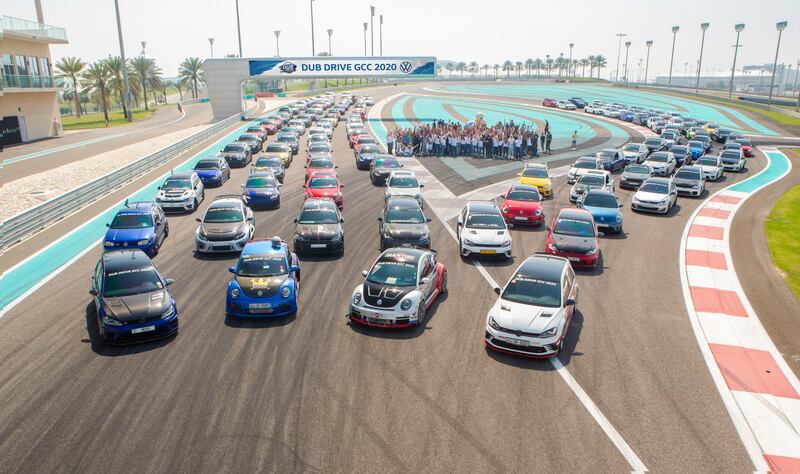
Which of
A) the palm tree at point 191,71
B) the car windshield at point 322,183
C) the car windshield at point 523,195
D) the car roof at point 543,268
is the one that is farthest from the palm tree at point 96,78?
the car roof at point 543,268

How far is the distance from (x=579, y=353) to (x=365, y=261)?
322 inches

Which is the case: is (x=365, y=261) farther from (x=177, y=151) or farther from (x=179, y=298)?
(x=177, y=151)

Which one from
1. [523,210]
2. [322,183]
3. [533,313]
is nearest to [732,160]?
[523,210]

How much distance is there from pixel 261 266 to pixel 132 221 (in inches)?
295

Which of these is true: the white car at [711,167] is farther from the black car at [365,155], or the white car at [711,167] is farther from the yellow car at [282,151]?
the yellow car at [282,151]

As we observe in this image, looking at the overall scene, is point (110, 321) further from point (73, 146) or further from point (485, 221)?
point (73, 146)

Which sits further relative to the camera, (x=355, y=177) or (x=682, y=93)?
(x=682, y=93)

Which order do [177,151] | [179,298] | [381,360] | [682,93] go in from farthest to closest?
[682,93] → [177,151] → [179,298] → [381,360]

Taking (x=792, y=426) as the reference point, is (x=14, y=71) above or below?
above

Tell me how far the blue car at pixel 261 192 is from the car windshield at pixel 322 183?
1.59 m

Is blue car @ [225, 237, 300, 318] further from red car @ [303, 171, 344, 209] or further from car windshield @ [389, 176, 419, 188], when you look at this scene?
car windshield @ [389, 176, 419, 188]

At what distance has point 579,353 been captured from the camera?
12.3 meters

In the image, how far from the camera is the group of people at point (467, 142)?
1614 inches

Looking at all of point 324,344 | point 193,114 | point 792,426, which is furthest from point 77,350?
point 193,114
